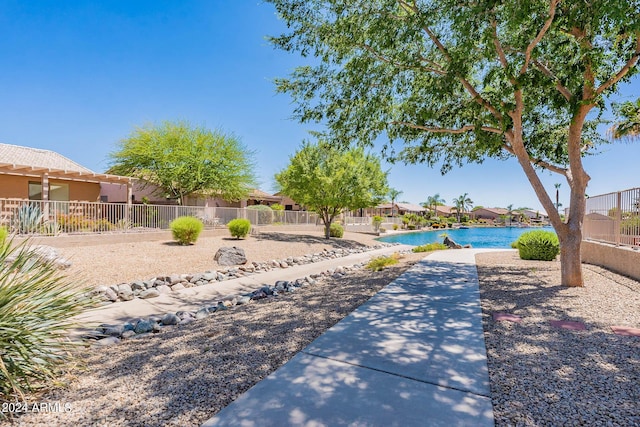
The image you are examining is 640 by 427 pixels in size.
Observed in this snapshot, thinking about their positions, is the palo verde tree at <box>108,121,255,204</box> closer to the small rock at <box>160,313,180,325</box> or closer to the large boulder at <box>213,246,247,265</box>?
the large boulder at <box>213,246,247,265</box>

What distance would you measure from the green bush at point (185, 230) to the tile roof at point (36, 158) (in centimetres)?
926

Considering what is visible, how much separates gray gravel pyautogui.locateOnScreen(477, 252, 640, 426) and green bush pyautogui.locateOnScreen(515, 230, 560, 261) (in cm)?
434

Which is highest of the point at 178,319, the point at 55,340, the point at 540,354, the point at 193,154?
the point at 193,154

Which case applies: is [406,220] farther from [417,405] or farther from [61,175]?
[417,405]

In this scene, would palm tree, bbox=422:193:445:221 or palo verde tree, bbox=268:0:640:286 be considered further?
palm tree, bbox=422:193:445:221

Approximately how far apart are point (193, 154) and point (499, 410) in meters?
25.6

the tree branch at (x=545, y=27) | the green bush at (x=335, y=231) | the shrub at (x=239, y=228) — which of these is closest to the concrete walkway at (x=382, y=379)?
the tree branch at (x=545, y=27)

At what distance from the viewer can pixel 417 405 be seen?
Result: 2.61 metres

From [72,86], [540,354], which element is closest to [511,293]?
[540,354]

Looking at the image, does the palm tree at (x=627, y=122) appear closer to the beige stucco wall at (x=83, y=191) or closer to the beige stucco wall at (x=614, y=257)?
the beige stucco wall at (x=614, y=257)

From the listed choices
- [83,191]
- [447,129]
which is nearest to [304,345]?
[447,129]

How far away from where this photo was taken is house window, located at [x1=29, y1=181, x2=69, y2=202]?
17.9 metres

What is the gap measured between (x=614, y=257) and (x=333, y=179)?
584 inches

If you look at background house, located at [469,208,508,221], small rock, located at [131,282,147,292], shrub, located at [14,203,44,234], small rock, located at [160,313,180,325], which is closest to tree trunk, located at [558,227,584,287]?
small rock, located at [160,313,180,325]
